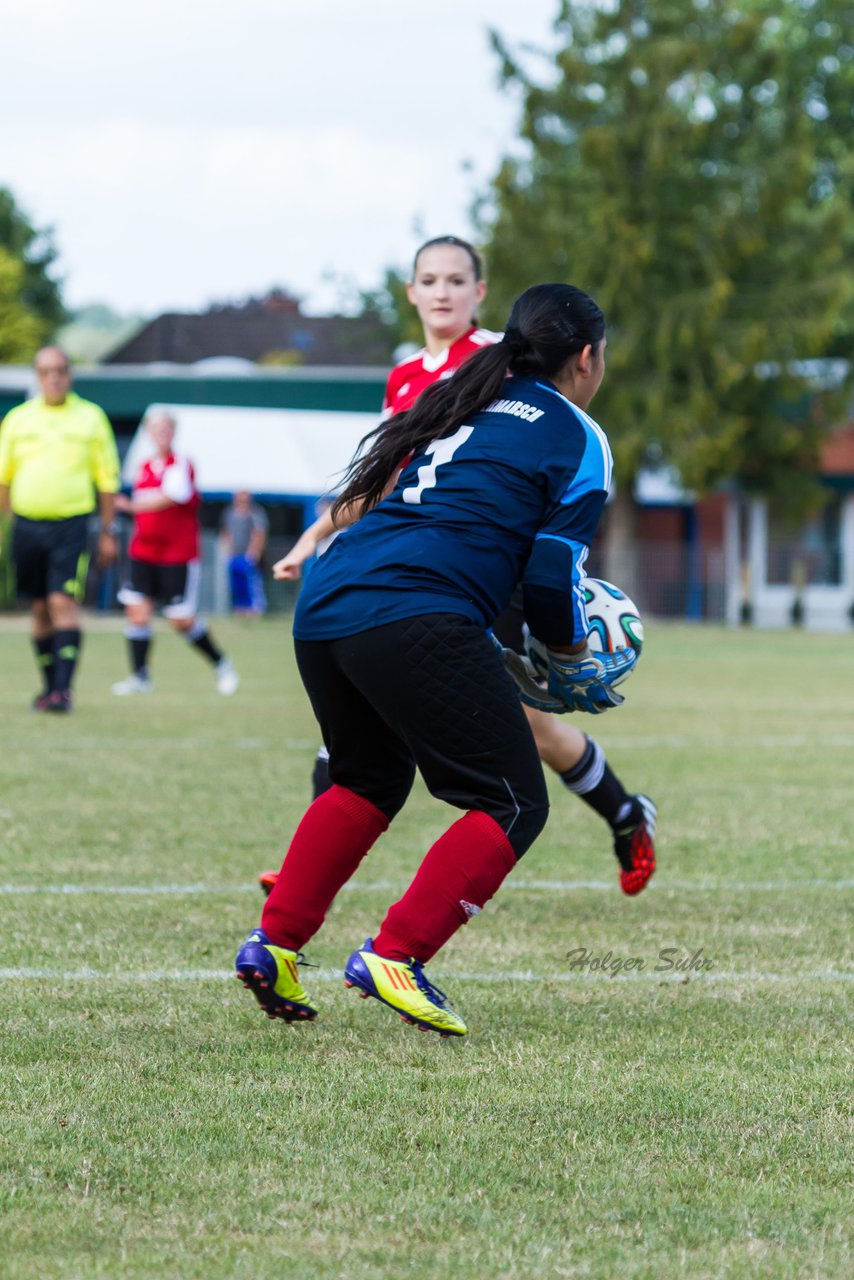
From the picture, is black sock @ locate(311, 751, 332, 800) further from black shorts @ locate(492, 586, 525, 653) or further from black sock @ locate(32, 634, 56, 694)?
black sock @ locate(32, 634, 56, 694)

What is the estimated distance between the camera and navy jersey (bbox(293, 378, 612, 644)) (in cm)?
385

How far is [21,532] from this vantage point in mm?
11852

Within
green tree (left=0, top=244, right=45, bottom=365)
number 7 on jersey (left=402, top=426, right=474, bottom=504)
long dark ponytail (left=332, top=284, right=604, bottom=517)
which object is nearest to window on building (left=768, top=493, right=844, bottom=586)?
green tree (left=0, top=244, right=45, bottom=365)

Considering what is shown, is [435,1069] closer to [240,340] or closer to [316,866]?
[316,866]

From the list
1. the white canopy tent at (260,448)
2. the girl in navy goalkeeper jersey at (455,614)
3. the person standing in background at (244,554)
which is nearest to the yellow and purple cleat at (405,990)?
the girl in navy goalkeeper jersey at (455,614)

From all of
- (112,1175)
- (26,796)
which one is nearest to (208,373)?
(26,796)

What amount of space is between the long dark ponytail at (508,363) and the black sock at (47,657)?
8326 mm

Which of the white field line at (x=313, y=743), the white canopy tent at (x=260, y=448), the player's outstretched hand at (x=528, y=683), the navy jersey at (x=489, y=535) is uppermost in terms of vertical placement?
the navy jersey at (x=489, y=535)

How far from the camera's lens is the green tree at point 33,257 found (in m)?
63.5

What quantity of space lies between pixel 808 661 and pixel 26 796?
14.8 metres

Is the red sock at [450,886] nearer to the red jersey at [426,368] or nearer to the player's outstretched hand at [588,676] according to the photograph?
the player's outstretched hand at [588,676]

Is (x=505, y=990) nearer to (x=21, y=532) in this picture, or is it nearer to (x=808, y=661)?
(x=21, y=532)

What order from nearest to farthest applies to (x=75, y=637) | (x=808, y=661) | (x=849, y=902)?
(x=849, y=902), (x=75, y=637), (x=808, y=661)

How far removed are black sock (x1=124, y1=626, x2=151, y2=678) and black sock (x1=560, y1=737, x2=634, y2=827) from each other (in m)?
8.99
